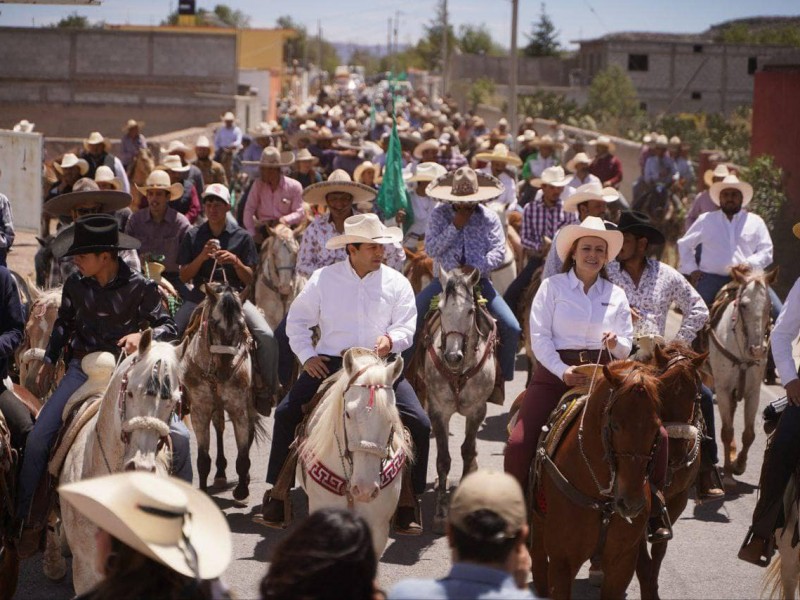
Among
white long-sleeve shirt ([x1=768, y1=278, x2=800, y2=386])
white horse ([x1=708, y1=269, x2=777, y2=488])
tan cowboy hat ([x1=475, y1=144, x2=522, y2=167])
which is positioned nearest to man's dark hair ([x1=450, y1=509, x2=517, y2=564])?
white long-sleeve shirt ([x1=768, y1=278, x2=800, y2=386])

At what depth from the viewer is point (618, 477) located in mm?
6938

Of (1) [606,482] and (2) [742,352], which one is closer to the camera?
(1) [606,482]

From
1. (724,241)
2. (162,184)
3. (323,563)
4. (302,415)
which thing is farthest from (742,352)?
(323,563)

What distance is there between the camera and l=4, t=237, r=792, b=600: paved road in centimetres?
869

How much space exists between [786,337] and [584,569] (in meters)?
2.49

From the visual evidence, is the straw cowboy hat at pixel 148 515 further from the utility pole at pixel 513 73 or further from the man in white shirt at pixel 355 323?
the utility pole at pixel 513 73

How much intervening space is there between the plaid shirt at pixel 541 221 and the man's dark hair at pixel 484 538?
36.0 ft

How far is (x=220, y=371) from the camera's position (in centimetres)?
1062

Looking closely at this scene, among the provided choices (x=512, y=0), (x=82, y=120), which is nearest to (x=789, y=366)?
(x=512, y=0)

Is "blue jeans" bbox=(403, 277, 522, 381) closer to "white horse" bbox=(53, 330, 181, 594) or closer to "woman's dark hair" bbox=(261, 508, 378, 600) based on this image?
"white horse" bbox=(53, 330, 181, 594)

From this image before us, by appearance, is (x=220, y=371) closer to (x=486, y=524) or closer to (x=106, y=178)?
(x=106, y=178)

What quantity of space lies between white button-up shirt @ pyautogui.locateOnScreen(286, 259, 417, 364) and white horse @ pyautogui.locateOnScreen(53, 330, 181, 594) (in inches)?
72.1

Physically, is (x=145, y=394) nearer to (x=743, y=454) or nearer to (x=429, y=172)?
(x=743, y=454)

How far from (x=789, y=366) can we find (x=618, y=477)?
164cm
